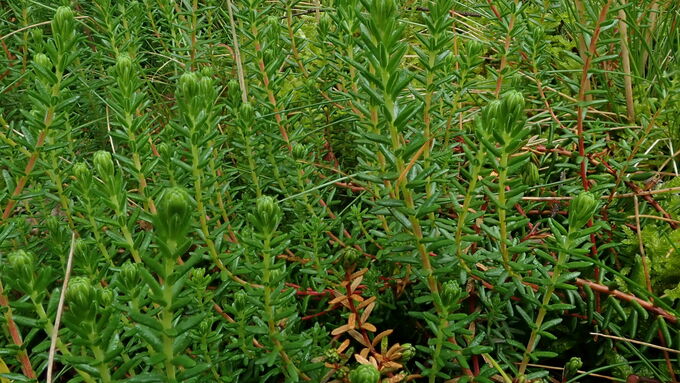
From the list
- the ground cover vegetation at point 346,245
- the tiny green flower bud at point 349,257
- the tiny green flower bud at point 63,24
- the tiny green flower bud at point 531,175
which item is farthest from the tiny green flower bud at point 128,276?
the tiny green flower bud at point 531,175

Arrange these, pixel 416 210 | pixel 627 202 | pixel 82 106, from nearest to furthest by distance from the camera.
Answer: pixel 416 210 → pixel 627 202 → pixel 82 106

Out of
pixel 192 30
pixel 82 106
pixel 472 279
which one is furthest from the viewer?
pixel 82 106

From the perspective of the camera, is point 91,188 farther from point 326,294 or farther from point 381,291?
point 381,291

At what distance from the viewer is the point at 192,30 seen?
2723 mm

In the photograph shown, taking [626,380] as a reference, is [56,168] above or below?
→ above

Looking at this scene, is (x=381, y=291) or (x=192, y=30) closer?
(x=381, y=291)

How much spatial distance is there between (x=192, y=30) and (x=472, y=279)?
165 centimetres

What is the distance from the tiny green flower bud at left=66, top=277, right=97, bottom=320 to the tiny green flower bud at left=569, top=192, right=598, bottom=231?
1.11 metres

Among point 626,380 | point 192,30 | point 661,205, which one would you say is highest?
point 192,30

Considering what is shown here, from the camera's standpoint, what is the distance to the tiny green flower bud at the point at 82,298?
109 cm

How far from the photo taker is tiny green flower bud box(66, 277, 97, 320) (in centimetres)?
109

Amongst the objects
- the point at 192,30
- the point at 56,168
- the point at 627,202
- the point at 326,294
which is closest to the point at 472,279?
the point at 326,294

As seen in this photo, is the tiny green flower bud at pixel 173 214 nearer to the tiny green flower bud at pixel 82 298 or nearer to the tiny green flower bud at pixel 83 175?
the tiny green flower bud at pixel 82 298

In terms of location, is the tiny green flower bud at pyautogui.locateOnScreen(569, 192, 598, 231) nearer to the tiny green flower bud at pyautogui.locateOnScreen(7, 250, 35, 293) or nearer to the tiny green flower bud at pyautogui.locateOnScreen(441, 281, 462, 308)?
the tiny green flower bud at pyautogui.locateOnScreen(441, 281, 462, 308)
